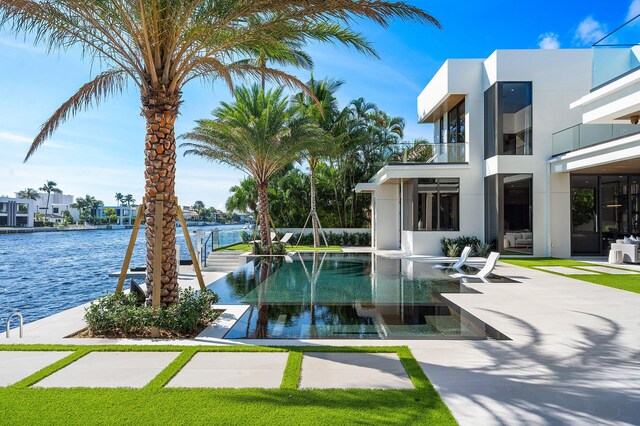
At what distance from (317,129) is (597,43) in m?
10.8

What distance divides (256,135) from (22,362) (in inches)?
535

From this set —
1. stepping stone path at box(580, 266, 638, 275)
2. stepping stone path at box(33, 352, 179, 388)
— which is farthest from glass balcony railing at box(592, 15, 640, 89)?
stepping stone path at box(33, 352, 179, 388)

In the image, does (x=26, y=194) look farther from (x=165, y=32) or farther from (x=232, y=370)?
(x=232, y=370)

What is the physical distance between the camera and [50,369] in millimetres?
4676

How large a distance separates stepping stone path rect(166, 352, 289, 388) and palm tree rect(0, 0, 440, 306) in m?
2.07

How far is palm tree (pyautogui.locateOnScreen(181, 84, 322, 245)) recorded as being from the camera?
57.0ft

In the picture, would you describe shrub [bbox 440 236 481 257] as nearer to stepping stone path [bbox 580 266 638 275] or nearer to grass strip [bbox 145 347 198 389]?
stepping stone path [bbox 580 266 638 275]

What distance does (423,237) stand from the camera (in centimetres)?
1961

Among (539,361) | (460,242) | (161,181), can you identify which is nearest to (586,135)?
(460,242)

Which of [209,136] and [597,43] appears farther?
[209,136]

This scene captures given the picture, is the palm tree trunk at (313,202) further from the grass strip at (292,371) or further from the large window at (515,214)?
the grass strip at (292,371)

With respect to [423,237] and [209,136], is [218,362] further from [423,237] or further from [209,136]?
[423,237]

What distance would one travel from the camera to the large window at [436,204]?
19547 mm

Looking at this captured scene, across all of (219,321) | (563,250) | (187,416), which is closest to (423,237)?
(563,250)
